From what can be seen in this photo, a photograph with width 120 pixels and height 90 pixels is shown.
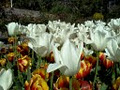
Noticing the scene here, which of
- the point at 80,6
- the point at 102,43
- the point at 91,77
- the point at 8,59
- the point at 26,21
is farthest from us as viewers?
the point at 80,6

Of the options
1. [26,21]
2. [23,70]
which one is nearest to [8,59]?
[23,70]

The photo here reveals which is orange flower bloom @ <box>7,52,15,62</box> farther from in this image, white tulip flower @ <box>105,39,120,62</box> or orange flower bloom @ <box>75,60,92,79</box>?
white tulip flower @ <box>105,39,120,62</box>

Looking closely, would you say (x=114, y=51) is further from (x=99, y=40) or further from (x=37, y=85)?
(x=37, y=85)

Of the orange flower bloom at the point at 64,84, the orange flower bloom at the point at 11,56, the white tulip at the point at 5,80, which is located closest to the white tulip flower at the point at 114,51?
the orange flower bloom at the point at 64,84

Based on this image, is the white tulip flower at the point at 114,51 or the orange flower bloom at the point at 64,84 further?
the white tulip flower at the point at 114,51

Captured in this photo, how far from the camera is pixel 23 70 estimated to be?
234cm

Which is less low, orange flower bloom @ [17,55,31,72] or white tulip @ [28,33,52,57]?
white tulip @ [28,33,52,57]

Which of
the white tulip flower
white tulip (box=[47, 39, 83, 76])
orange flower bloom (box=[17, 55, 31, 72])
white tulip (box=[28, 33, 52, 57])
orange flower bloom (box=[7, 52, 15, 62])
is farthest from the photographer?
orange flower bloom (box=[7, 52, 15, 62])

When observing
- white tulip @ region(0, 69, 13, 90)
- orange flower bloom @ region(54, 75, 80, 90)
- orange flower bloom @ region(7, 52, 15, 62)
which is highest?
white tulip @ region(0, 69, 13, 90)

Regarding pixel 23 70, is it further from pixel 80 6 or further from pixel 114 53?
pixel 80 6

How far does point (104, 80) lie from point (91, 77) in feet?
0.29

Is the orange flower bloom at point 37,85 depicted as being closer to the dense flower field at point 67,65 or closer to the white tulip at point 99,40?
the dense flower field at point 67,65

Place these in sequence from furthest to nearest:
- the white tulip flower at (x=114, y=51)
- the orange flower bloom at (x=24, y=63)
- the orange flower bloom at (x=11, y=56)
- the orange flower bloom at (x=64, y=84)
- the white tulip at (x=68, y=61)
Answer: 1. the orange flower bloom at (x=11, y=56)
2. the orange flower bloom at (x=24, y=63)
3. the white tulip flower at (x=114, y=51)
4. the orange flower bloom at (x=64, y=84)
5. the white tulip at (x=68, y=61)

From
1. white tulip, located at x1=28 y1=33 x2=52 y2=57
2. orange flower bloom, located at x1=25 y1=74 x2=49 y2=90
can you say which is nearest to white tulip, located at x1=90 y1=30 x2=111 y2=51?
white tulip, located at x1=28 y1=33 x2=52 y2=57
